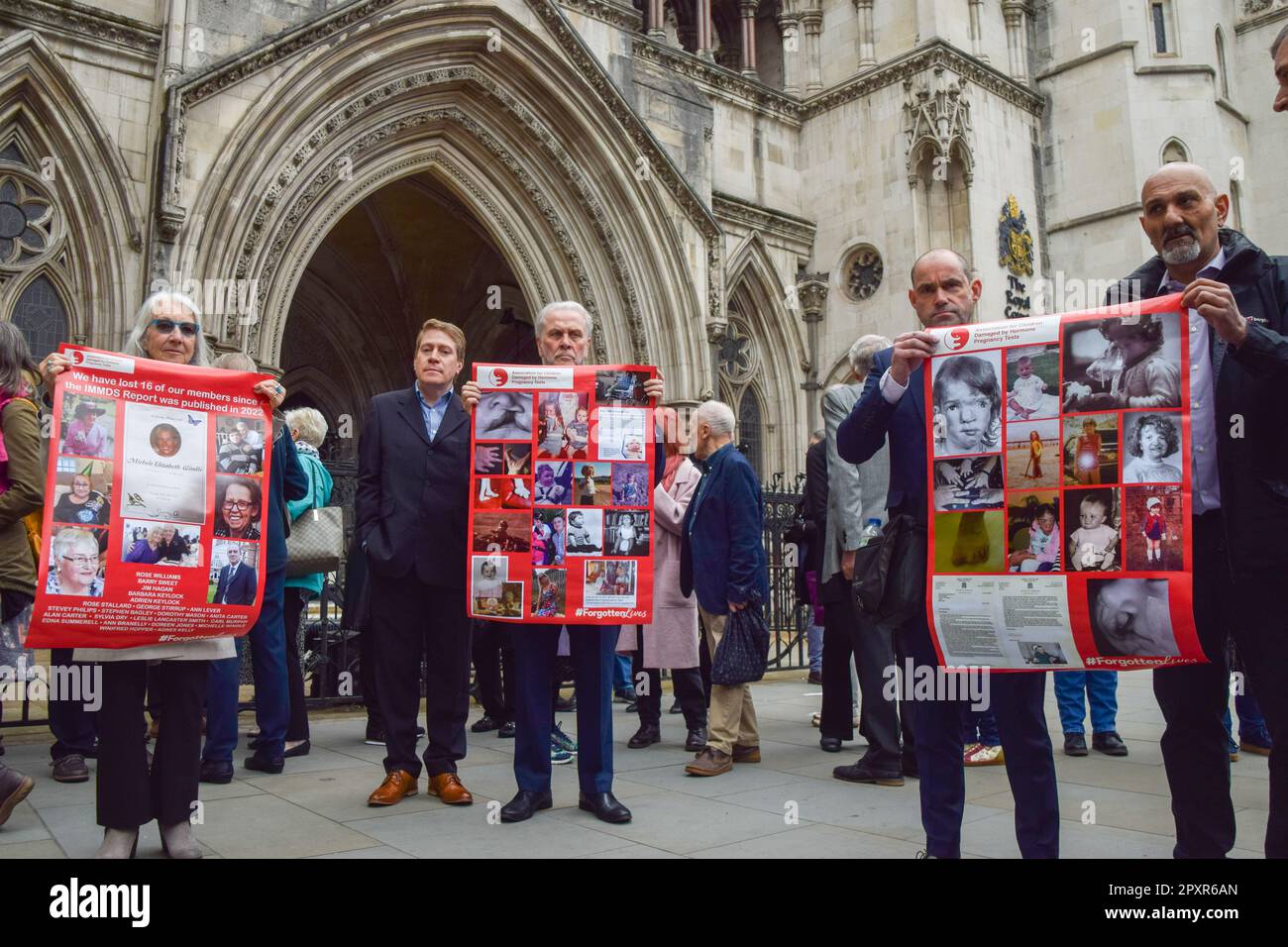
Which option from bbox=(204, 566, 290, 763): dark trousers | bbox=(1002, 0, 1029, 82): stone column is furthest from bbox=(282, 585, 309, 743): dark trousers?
bbox=(1002, 0, 1029, 82): stone column

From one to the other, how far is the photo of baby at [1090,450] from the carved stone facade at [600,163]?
32.0 feet

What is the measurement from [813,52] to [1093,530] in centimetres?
1923

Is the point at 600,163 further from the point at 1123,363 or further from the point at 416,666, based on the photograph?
the point at 1123,363

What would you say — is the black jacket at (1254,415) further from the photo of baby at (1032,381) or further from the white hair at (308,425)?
the white hair at (308,425)

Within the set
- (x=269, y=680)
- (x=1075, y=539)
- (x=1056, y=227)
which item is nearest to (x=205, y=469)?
(x=269, y=680)

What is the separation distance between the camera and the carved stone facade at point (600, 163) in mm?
10562

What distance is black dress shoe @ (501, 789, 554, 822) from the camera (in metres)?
4.04

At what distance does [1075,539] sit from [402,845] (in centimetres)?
256

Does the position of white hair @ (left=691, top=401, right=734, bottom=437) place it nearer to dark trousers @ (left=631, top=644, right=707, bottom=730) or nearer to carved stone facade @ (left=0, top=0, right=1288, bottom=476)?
dark trousers @ (left=631, top=644, right=707, bottom=730)

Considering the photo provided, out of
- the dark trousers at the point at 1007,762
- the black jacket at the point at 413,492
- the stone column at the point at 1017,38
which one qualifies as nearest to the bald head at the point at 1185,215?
the dark trousers at the point at 1007,762

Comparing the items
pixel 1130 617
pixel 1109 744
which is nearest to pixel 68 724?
pixel 1130 617

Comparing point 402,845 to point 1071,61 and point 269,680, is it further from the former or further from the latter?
point 1071,61

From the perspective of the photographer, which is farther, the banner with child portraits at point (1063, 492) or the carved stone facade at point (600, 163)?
the carved stone facade at point (600, 163)

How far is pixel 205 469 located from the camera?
353 centimetres
